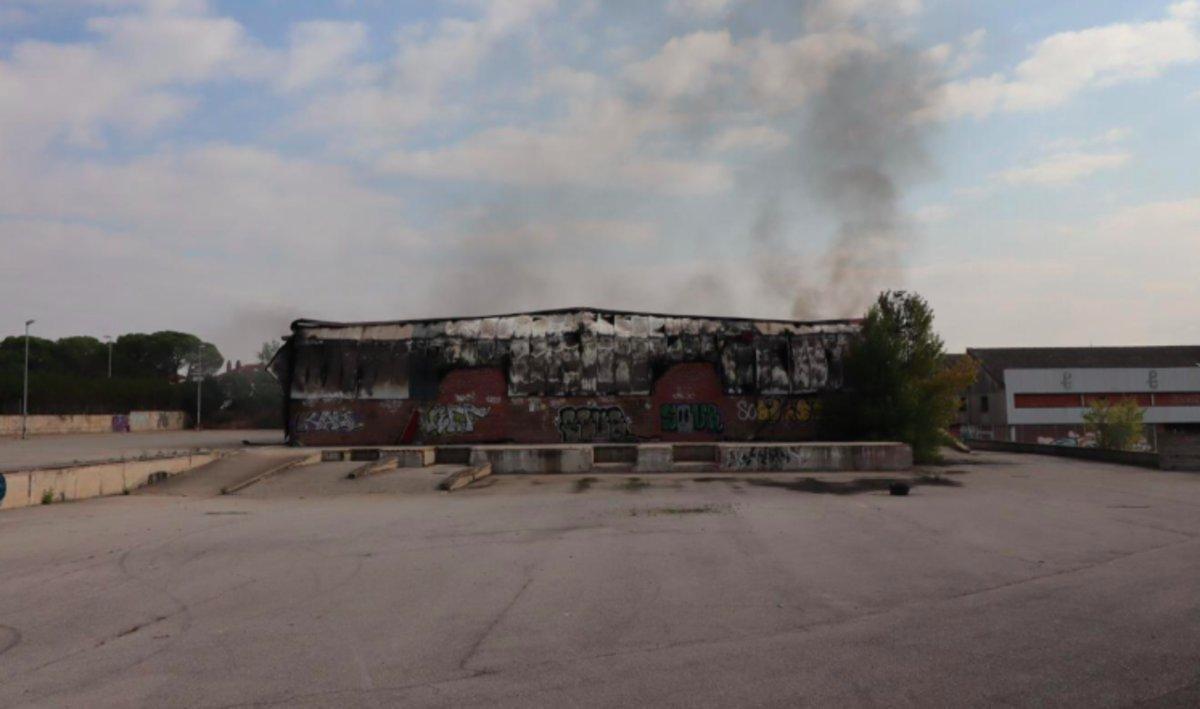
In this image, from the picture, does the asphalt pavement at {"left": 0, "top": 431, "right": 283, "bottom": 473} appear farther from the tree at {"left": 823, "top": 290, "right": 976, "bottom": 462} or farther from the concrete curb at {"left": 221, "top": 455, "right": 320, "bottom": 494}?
the tree at {"left": 823, "top": 290, "right": 976, "bottom": 462}

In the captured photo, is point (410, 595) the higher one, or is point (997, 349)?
point (997, 349)

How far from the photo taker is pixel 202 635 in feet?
21.7

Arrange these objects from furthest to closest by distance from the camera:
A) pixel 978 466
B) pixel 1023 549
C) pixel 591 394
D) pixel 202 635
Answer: pixel 591 394 → pixel 978 466 → pixel 1023 549 → pixel 202 635

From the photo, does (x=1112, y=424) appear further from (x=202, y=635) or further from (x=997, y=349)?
(x=202, y=635)

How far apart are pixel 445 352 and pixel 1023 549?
82.8 ft

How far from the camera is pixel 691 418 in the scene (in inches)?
1246

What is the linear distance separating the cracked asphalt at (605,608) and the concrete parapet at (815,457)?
973cm

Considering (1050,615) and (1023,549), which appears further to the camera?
(1023,549)

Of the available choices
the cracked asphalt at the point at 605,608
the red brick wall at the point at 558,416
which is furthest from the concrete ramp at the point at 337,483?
the red brick wall at the point at 558,416

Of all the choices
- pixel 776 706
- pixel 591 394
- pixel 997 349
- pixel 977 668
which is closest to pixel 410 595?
pixel 776 706

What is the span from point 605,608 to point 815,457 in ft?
60.7

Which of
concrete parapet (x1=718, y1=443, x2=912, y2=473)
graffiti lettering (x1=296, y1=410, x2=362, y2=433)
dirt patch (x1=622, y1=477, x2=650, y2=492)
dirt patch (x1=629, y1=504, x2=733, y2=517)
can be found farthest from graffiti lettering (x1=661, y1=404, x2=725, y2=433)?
dirt patch (x1=629, y1=504, x2=733, y2=517)

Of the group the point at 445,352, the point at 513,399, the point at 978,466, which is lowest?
the point at 978,466

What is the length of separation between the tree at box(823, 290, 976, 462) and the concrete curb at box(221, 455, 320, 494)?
19796 millimetres
